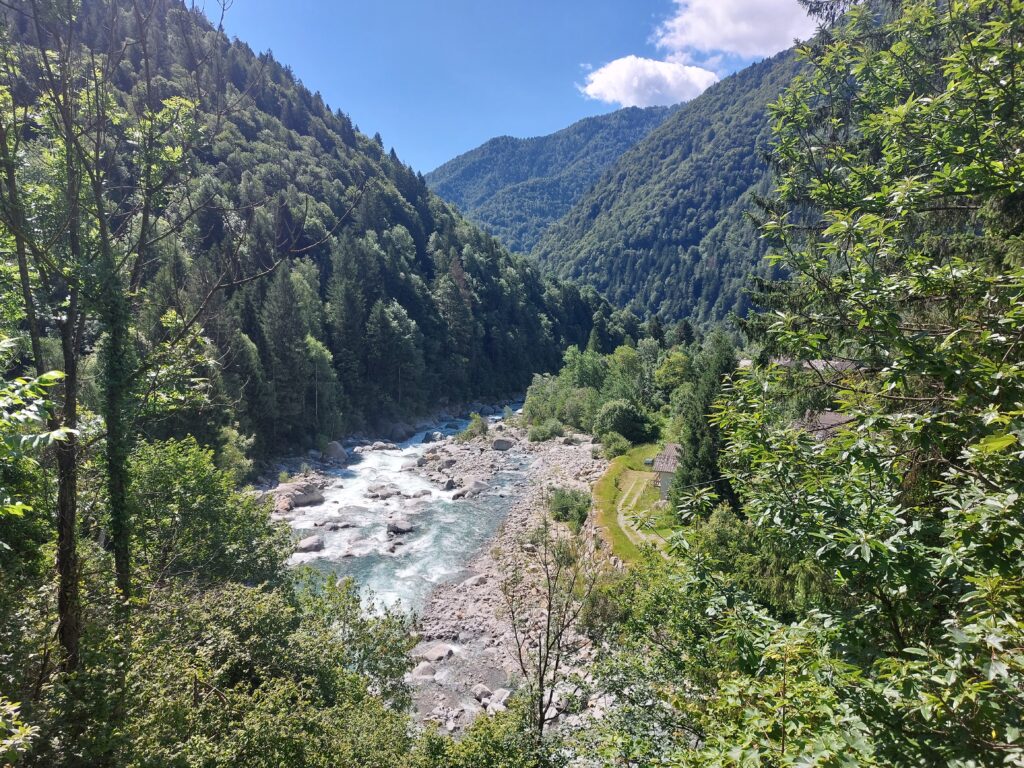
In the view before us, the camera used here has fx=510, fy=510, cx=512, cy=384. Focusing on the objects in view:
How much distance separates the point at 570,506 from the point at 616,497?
10.2 feet

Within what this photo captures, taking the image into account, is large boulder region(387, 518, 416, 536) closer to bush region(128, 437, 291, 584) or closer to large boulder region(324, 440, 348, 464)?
bush region(128, 437, 291, 584)

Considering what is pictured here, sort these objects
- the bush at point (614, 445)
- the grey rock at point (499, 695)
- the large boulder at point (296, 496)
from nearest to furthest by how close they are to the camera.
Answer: the grey rock at point (499, 695) < the large boulder at point (296, 496) < the bush at point (614, 445)

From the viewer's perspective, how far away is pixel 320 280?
253ft

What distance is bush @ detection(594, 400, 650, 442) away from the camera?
48.6m

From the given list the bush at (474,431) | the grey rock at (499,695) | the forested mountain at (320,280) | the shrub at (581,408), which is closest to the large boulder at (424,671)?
the grey rock at (499,695)

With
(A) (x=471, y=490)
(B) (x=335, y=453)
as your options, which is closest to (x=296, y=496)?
(A) (x=471, y=490)

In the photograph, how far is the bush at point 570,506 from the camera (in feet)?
105

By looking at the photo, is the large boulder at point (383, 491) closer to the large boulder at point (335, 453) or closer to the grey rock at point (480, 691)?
the large boulder at point (335, 453)

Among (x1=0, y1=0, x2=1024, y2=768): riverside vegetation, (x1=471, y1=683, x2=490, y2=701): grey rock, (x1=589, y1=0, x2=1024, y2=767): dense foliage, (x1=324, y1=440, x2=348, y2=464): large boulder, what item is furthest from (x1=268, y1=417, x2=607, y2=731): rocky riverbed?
(x1=589, y1=0, x2=1024, y2=767): dense foliage

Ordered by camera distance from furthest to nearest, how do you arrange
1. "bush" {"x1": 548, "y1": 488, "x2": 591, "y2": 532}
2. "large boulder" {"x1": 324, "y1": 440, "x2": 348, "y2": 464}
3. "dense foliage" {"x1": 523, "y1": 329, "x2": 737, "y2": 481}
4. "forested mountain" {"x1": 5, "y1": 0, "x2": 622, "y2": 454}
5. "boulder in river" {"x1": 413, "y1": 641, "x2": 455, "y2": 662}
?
"large boulder" {"x1": 324, "y1": 440, "x2": 348, "y2": 464}, "forested mountain" {"x1": 5, "y1": 0, "x2": 622, "y2": 454}, "bush" {"x1": 548, "y1": 488, "x2": 591, "y2": 532}, "dense foliage" {"x1": 523, "y1": 329, "x2": 737, "y2": 481}, "boulder in river" {"x1": 413, "y1": 641, "x2": 455, "y2": 662}

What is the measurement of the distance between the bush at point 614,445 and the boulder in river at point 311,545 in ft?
82.8

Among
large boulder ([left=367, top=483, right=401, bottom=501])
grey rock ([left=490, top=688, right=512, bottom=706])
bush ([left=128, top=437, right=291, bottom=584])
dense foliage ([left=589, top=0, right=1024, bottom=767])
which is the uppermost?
dense foliage ([left=589, top=0, right=1024, bottom=767])

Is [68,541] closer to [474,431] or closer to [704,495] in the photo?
[704,495]

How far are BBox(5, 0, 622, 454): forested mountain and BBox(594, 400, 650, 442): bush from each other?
28.2 meters
